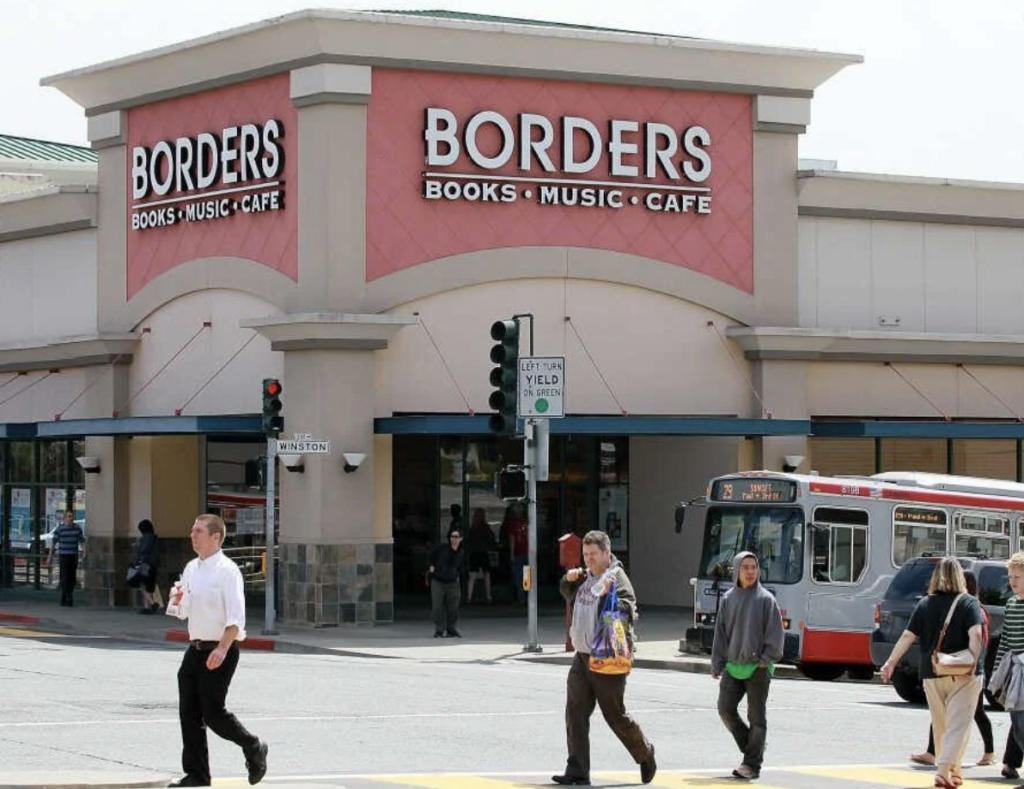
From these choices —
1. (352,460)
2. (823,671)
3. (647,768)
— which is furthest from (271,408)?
(647,768)

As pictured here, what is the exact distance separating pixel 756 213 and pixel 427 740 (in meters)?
20.8

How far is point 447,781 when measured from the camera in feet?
49.8

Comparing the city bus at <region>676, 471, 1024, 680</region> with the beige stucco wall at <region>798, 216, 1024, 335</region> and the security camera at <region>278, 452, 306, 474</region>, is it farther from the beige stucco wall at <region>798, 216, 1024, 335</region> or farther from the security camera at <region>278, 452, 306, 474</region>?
the beige stucco wall at <region>798, 216, 1024, 335</region>

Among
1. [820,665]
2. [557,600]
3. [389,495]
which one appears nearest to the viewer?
[820,665]

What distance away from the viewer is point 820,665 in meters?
28.2

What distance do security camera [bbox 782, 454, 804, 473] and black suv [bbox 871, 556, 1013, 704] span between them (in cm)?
1134

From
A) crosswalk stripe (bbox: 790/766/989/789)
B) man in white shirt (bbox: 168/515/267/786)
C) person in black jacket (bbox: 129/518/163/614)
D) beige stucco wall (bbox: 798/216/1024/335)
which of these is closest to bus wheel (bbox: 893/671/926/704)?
crosswalk stripe (bbox: 790/766/989/789)

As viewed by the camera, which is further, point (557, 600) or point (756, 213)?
point (557, 600)

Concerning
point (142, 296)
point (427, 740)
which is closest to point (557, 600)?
point (142, 296)

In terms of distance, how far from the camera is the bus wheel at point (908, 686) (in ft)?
75.9

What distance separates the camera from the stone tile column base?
33.3 meters

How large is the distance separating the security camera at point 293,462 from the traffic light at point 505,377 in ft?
17.0

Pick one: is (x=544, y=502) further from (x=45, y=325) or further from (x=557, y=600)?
(x=45, y=325)

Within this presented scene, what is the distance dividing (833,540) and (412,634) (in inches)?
303
